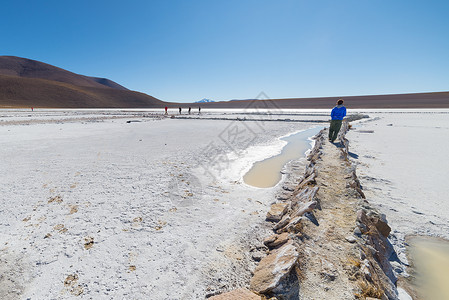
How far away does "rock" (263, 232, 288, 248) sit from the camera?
2.69m

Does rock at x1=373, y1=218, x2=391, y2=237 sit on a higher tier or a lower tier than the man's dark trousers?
lower

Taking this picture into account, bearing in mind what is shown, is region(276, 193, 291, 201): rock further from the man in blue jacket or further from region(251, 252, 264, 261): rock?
the man in blue jacket

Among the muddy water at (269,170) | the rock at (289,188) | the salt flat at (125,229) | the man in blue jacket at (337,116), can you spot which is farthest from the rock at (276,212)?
the man in blue jacket at (337,116)

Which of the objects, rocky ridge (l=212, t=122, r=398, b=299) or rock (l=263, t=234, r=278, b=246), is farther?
rock (l=263, t=234, r=278, b=246)

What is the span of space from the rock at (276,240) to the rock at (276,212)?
2.10 feet

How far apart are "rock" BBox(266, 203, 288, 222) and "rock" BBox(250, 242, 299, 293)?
1.13 metres

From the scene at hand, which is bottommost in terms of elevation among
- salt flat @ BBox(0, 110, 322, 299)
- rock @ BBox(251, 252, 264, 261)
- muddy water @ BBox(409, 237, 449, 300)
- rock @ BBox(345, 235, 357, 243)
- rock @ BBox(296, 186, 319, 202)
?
muddy water @ BBox(409, 237, 449, 300)

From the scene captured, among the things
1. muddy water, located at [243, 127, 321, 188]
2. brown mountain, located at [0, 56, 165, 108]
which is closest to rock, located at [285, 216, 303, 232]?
muddy water, located at [243, 127, 321, 188]

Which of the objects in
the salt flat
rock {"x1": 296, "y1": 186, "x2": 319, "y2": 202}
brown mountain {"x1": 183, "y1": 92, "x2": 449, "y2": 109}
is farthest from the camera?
brown mountain {"x1": 183, "y1": 92, "x2": 449, "y2": 109}

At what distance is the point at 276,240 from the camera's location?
2.81m

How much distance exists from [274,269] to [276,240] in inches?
27.5

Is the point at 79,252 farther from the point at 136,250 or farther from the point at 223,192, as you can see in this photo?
the point at 223,192

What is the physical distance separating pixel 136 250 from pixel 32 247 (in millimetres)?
1449

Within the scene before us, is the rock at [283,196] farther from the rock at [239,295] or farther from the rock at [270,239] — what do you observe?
the rock at [239,295]
